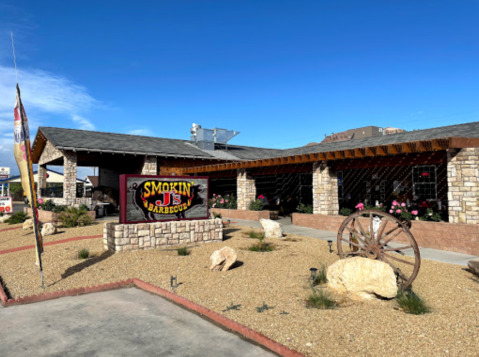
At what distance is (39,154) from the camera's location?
31.6 meters

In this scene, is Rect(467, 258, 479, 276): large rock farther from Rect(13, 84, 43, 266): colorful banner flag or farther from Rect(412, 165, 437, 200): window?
Rect(13, 84, 43, 266): colorful banner flag

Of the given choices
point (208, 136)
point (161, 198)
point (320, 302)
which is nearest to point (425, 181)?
point (161, 198)

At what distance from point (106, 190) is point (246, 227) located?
49.5 feet

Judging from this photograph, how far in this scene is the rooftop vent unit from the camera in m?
32.1

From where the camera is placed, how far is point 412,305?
5746 millimetres

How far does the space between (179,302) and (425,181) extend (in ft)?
51.6

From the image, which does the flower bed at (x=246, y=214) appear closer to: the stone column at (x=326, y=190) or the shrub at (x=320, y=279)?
the stone column at (x=326, y=190)

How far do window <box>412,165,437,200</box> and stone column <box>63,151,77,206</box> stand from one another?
21173 millimetres

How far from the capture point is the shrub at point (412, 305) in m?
5.68

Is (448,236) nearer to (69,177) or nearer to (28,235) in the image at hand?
(28,235)

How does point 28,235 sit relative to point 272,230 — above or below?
below

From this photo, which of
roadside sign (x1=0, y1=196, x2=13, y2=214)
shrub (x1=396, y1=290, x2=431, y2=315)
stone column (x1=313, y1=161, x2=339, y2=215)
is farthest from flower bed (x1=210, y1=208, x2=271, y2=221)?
roadside sign (x1=0, y1=196, x2=13, y2=214)

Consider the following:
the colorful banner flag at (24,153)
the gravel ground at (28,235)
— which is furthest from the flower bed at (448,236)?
the gravel ground at (28,235)

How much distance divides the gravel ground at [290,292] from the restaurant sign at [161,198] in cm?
134
